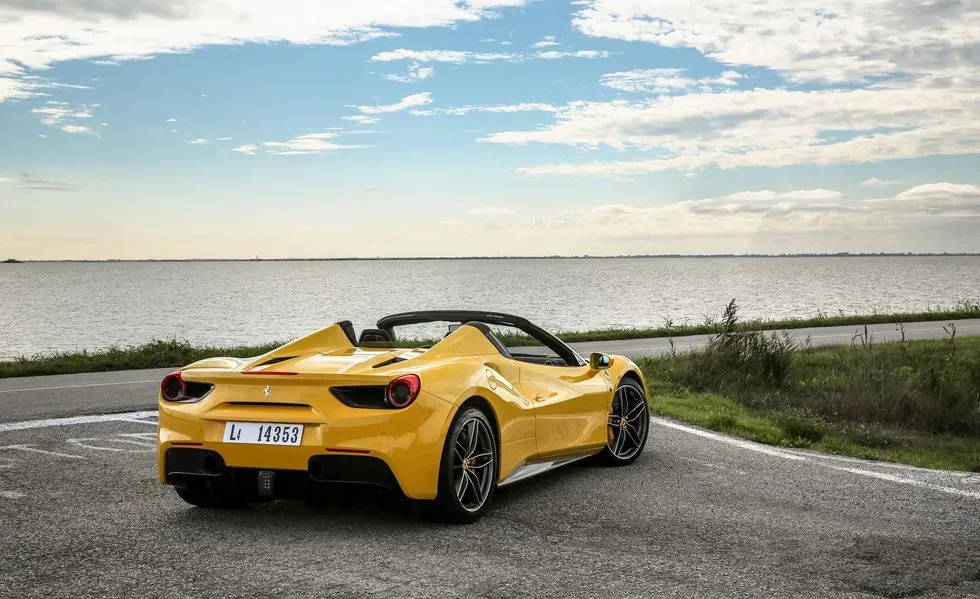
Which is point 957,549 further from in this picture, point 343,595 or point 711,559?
point 343,595

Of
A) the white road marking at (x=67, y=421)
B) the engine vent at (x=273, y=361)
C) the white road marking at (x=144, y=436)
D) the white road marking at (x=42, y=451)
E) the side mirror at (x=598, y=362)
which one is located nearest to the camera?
the engine vent at (x=273, y=361)

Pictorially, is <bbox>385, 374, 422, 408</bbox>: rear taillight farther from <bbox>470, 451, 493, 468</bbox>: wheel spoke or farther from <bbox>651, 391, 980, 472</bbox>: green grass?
<bbox>651, 391, 980, 472</bbox>: green grass

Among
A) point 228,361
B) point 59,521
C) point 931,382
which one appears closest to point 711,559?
point 228,361

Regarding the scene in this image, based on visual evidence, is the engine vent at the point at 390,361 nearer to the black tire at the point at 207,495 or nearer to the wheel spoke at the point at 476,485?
the wheel spoke at the point at 476,485

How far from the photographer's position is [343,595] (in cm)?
454

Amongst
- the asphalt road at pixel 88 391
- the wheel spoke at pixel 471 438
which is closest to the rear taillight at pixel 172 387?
the wheel spoke at pixel 471 438

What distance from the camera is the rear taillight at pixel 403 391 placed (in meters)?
5.68

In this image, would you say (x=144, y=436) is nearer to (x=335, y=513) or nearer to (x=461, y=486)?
(x=335, y=513)

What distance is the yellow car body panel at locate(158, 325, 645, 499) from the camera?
5.64 metres

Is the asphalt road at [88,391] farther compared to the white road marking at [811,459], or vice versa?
the asphalt road at [88,391]

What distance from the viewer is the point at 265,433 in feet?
18.8

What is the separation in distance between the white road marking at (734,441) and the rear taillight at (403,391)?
447cm

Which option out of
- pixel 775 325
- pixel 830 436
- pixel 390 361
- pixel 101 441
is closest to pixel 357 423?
pixel 390 361

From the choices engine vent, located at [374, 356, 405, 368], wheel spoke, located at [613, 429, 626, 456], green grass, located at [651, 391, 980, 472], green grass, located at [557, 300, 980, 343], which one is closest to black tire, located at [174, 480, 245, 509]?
engine vent, located at [374, 356, 405, 368]
